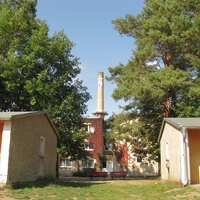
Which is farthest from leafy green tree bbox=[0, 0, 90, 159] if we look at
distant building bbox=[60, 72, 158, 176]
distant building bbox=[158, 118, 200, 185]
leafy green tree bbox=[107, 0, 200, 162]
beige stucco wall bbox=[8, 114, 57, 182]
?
distant building bbox=[60, 72, 158, 176]

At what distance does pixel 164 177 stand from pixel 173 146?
4.30 metres

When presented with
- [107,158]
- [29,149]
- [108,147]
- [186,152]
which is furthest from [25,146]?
[108,147]

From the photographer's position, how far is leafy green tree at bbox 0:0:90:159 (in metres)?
28.7

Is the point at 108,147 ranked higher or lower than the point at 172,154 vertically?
higher

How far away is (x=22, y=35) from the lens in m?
32.6

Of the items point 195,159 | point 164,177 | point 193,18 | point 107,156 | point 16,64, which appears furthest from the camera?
point 107,156

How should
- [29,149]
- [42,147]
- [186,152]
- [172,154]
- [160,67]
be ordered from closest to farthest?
[186,152], [29,149], [172,154], [42,147], [160,67]

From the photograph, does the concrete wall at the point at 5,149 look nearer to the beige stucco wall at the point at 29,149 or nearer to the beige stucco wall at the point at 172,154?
the beige stucco wall at the point at 29,149

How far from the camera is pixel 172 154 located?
813 inches

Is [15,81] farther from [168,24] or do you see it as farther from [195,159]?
[195,159]

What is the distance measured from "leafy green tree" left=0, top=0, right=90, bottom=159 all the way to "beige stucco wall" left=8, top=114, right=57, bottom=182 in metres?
6.06

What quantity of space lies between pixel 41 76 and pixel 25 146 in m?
12.1

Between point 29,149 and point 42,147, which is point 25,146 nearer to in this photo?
point 29,149

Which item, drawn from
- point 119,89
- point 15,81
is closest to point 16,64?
point 15,81
